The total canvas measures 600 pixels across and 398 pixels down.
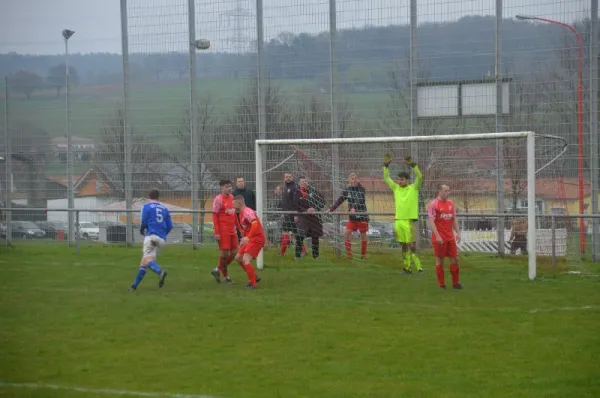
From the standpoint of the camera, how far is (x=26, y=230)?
25.8 metres

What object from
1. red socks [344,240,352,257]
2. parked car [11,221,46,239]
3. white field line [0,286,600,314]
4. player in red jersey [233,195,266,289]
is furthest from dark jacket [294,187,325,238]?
parked car [11,221,46,239]

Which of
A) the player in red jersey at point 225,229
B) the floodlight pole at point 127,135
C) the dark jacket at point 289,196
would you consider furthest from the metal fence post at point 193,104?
the player in red jersey at point 225,229

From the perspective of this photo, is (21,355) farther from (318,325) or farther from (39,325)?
(318,325)

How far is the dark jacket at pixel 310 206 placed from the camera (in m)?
21.3

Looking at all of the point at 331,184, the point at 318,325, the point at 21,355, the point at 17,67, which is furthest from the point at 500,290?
the point at 17,67

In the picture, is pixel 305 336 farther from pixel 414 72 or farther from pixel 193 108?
pixel 193 108

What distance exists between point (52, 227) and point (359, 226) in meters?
9.14

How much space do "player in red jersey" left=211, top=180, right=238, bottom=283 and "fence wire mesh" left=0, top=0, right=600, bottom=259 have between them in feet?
11.8

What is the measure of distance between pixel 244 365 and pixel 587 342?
3.95 m

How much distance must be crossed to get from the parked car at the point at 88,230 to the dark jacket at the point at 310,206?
652 centimetres

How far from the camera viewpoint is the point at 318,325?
12430 mm

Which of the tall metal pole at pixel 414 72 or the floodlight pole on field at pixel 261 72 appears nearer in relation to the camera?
the tall metal pole at pixel 414 72

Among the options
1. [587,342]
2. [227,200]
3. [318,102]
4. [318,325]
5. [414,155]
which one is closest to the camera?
[587,342]

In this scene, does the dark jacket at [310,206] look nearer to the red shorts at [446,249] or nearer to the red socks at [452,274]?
the red socks at [452,274]
